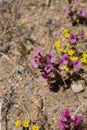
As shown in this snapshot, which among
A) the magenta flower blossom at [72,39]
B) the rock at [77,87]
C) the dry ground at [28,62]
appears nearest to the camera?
the dry ground at [28,62]

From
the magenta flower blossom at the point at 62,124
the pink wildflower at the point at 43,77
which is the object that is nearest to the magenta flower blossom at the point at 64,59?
the pink wildflower at the point at 43,77

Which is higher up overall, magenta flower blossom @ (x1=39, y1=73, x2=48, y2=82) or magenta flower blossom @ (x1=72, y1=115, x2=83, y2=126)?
magenta flower blossom @ (x1=39, y1=73, x2=48, y2=82)

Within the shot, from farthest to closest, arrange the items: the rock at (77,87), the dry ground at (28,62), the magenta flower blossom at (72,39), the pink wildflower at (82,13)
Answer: the pink wildflower at (82,13) → the magenta flower blossom at (72,39) → the rock at (77,87) → the dry ground at (28,62)

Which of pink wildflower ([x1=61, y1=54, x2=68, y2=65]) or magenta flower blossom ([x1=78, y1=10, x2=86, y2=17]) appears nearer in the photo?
pink wildflower ([x1=61, y1=54, x2=68, y2=65])

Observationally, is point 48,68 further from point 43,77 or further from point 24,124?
point 24,124

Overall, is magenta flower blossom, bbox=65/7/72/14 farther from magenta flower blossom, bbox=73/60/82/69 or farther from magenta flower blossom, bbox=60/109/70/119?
magenta flower blossom, bbox=60/109/70/119

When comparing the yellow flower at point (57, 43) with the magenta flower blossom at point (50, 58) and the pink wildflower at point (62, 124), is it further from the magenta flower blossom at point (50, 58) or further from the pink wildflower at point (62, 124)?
the pink wildflower at point (62, 124)

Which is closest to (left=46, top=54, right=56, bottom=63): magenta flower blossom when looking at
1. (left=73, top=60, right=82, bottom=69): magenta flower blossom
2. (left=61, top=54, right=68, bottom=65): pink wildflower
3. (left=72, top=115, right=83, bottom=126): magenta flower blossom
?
(left=61, top=54, right=68, bottom=65): pink wildflower

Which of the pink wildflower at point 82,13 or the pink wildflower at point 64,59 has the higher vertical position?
the pink wildflower at point 82,13

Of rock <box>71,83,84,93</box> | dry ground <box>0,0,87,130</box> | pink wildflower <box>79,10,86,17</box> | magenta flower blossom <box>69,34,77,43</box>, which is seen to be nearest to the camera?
dry ground <box>0,0,87,130</box>

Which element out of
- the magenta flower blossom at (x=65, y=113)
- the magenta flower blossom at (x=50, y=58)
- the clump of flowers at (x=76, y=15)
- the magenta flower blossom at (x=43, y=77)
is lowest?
the magenta flower blossom at (x=65, y=113)

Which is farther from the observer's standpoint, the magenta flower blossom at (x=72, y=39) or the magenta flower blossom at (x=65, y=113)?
the magenta flower blossom at (x=72, y=39)
